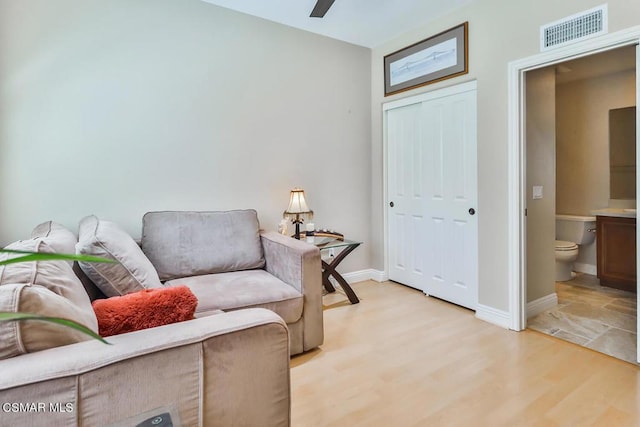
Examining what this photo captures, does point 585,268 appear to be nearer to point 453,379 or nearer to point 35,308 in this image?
point 453,379

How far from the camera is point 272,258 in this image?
273 cm

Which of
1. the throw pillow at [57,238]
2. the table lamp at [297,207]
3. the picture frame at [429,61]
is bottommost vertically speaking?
the throw pillow at [57,238]

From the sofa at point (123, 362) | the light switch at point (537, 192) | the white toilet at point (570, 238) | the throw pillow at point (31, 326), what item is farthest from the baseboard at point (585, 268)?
the throw pillow at point (31, 326)

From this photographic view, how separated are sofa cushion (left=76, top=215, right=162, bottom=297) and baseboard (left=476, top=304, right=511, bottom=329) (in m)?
2.43

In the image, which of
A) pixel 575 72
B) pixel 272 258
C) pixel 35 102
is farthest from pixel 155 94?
pixel 575 72

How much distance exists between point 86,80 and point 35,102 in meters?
0.35

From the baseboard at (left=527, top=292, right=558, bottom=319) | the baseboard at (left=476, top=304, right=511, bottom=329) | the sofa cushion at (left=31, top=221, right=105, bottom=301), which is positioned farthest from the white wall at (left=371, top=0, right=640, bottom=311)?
the sofa cushion at (left=31, top=221, right=105, bottom=301)

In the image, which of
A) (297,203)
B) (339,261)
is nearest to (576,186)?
(339,261)

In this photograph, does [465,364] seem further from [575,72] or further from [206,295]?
[575,72]

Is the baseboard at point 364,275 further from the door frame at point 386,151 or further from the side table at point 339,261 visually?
the side table at point 339,261

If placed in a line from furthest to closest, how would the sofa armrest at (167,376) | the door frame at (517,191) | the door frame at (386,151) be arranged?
the door frame at (386,151) < the door frame at (517,191) < the sofa armrest at (167,376)

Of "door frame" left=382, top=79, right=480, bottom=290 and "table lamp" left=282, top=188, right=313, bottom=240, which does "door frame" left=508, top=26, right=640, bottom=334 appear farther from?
"table lamp" left=282, top=188, right=313, bottom=240

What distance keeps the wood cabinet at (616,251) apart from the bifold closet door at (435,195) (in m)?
1.81

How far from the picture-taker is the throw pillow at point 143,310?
1.23 metres
